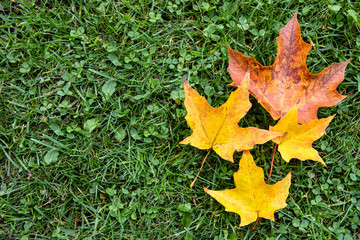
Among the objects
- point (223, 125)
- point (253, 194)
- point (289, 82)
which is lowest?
point (253, 194)

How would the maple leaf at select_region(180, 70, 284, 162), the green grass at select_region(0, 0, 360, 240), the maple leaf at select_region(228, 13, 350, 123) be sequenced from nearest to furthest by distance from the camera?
the maple leaf at select_region(180, 70, 284, 162)
the maple leaf at select_region(228, 13, 350, 123)
the green grass at select_region(0, 0, 360, 240)

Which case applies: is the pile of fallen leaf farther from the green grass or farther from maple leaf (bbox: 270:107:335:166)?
the green grass

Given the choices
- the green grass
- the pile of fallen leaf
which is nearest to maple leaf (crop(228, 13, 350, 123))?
the pile of fallen leaf

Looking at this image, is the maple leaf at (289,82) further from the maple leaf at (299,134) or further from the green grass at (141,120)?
the green grass at (141,120)

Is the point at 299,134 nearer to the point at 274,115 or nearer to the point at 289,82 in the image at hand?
the point at 274,115

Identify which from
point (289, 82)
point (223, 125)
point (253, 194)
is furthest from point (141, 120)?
point (289, 82)

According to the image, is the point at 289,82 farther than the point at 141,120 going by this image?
No

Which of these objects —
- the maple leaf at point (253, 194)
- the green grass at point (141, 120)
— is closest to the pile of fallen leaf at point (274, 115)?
the maple leaf at point (253, 194)
